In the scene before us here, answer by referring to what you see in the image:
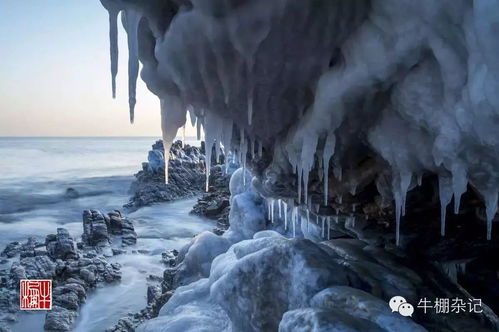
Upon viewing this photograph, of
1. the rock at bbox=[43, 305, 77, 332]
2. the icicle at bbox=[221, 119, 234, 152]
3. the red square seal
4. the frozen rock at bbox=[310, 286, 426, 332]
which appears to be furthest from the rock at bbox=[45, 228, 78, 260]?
the frozen rock at bbox=[310, 286, 426, 332]

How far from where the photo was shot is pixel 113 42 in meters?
3.60

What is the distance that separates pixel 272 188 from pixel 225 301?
1.67m

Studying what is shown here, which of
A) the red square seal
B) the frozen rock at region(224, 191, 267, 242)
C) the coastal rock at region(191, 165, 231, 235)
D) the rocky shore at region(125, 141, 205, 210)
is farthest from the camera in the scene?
the rocky shore at region(125, 141, 205, 210)

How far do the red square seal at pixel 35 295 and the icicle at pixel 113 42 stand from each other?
665 cm

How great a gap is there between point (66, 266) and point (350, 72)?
32.5ft

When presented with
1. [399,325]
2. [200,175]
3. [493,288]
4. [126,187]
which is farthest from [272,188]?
[126,187]

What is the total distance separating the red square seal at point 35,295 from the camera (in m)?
8.41

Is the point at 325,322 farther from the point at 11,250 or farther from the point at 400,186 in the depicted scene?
the point at 11,250

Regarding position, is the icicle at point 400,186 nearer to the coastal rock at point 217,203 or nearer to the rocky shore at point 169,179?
the coastal rock at point 217,203

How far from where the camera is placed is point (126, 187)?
33.5 meters

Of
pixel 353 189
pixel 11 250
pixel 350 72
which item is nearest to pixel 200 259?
pixel 353 189

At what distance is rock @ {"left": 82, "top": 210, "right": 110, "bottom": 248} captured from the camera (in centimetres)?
1393

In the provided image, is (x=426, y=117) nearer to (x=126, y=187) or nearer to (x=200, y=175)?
(x=200, y=175)

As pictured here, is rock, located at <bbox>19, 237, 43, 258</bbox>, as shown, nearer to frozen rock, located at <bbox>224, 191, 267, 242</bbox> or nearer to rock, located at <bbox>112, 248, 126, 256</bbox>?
rock, located at <bbox>112, 248, 126, 256</bbox>
